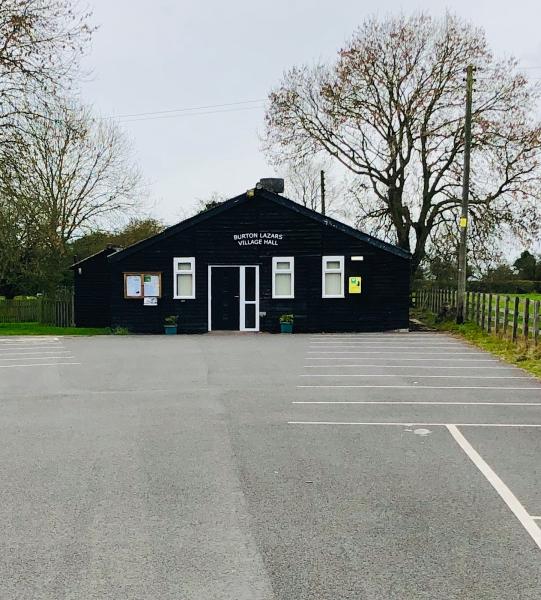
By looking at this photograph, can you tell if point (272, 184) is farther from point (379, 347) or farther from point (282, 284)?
point (379, 347)

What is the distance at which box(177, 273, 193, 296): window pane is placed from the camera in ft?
83.1

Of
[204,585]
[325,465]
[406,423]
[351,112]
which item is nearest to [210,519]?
[204,585]

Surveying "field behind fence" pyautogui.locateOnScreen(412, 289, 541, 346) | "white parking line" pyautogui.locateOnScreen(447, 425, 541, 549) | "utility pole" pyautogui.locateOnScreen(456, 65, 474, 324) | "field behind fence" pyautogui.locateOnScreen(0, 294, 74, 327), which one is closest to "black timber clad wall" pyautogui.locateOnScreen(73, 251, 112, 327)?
"field behind fence" pyautogui.locateOnScreen(0, 294, 74, 327)

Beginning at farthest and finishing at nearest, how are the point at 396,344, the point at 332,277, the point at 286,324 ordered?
the point at 332,277
the point at 286,324
the point at 396,344

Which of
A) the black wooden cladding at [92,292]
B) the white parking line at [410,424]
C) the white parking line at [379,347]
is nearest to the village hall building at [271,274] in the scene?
the white parking line at [379,347]

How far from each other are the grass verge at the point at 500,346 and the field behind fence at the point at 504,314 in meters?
0.24

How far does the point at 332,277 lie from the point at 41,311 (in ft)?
55.1

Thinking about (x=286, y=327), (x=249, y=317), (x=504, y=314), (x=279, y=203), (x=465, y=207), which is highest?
(x=279, y=203)

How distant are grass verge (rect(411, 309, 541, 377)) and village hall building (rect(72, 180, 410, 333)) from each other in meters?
1.86

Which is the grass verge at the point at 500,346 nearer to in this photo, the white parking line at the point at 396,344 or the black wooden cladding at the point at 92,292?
the white parking line at the point at 396,344

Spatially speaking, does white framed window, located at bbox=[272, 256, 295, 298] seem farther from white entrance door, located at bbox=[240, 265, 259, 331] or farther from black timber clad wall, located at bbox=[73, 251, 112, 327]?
black timber clad wall, located at bbox=[73, 251, 112, 327]

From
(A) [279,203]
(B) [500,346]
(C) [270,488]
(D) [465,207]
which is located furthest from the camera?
(A) [279,203]

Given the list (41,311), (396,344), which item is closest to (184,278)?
(396,344)

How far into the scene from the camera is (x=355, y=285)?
25203 mm
